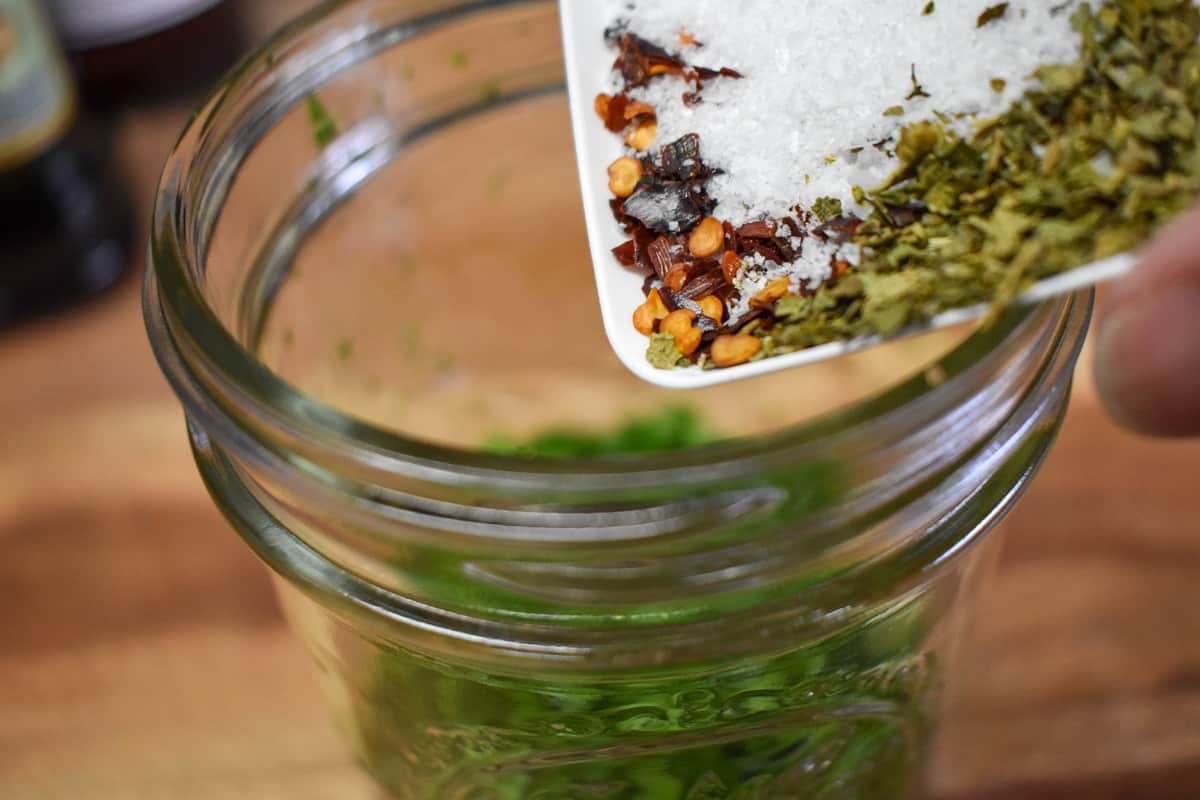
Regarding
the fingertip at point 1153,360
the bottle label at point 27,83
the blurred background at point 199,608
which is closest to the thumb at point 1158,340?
the fingertip at point 1153,360

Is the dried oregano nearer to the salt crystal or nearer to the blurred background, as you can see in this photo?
the salt crystal

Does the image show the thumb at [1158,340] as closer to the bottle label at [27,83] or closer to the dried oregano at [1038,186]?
the dried oregano at [1038,186]

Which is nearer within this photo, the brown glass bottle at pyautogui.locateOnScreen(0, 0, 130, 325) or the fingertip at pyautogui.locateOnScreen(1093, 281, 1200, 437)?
the fingertip at pyautogui.locateOnScreen(1093, 281, 1200, 437)

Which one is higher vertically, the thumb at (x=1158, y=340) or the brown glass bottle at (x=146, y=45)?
the brown glass bottle at (x=146, y=45)

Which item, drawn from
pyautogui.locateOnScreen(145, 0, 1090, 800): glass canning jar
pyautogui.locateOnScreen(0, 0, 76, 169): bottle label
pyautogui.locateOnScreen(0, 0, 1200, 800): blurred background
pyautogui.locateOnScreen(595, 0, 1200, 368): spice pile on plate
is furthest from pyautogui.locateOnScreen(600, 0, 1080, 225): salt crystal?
pyautogui.locateOnScreen(0, 0, 76, 169): bottle label

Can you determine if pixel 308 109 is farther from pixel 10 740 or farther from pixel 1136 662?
pixel 1136 662
